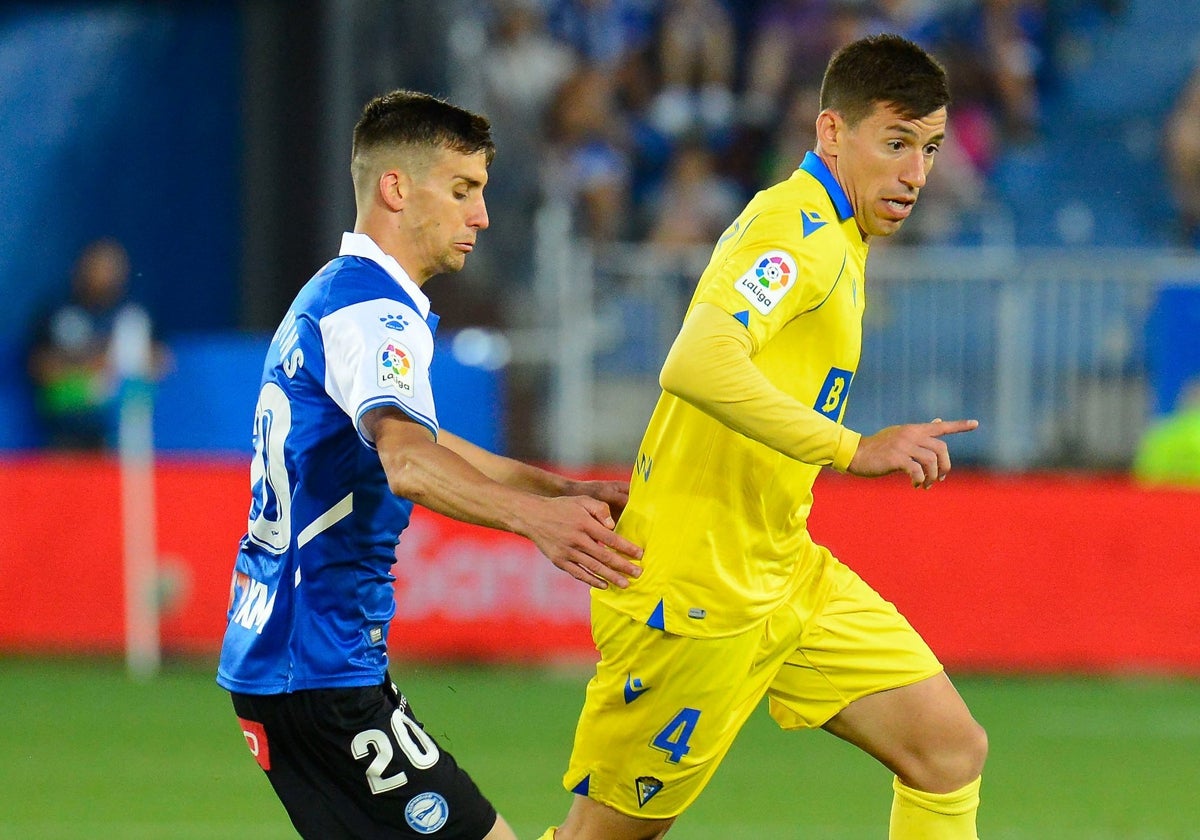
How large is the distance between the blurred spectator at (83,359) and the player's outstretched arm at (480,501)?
1033 cm

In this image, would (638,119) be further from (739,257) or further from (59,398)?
(739,257)

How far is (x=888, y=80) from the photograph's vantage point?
496 cm

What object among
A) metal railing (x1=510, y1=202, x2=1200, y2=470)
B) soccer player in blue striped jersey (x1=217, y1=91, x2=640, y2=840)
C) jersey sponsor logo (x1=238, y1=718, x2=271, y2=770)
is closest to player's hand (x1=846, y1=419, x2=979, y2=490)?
soccer player in blue striped jersey (x1=217, y1=91, x2=640, y2=840)

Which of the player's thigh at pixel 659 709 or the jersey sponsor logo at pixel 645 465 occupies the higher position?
the jersey sponsor logo at pixel 645 465

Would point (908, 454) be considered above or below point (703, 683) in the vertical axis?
above

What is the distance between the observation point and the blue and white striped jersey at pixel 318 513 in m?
4.19

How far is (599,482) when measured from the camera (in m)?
5.17

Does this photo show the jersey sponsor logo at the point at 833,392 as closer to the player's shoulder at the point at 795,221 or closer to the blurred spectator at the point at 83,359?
the player's shoulder at the point at 795,221

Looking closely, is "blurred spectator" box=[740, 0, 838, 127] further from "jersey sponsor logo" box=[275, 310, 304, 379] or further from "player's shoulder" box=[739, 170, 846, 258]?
"jersey sponsor logo" box=[275, 310, 304, 379]

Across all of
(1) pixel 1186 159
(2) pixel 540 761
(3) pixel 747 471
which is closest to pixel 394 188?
(3) pixel 747 471

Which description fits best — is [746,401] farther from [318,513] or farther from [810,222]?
[318,513]

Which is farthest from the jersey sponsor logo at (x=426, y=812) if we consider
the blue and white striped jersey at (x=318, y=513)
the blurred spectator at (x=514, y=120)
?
the blurred spectator at (x=514, y=120)

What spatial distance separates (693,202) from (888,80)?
990 cm

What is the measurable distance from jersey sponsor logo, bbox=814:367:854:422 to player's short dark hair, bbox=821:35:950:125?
2.24ft
